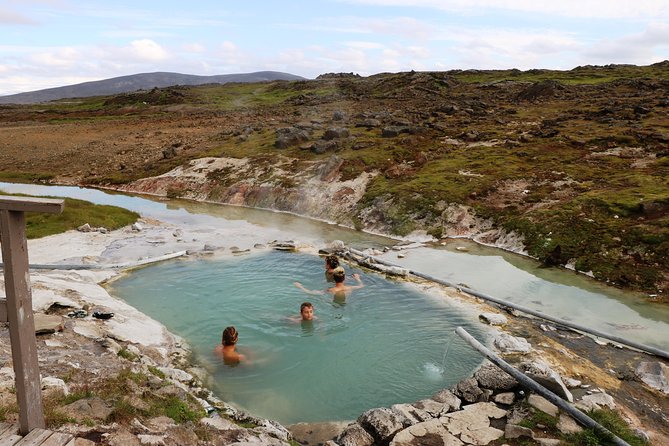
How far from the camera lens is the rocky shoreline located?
7.25 m

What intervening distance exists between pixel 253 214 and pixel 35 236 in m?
12.3

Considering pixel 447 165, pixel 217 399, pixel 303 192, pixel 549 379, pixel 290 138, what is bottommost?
pixel 217 399

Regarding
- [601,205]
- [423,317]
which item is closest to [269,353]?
[423,317]

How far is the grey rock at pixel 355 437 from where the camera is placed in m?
8.35

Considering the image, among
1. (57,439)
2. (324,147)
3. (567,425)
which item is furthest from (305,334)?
(324,147)

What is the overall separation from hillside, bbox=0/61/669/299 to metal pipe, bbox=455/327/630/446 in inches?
343

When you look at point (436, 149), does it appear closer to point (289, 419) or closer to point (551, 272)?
point (551, 272)

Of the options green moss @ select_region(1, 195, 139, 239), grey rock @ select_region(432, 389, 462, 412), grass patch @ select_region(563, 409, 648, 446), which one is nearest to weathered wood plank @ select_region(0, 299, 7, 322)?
grey rock @ select_region(432, 389, 462, 412)

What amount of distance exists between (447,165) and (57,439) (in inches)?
1129

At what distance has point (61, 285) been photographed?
566 inches

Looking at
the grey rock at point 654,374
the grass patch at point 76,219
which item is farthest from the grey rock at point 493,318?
the grass patch at point 76,219

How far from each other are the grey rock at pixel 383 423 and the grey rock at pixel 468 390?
5.38 feet

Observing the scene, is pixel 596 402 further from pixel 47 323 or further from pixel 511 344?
pixel 47 323

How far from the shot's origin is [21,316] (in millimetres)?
5031
